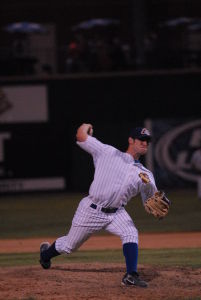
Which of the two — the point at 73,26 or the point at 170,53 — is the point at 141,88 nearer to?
the point at 170,53

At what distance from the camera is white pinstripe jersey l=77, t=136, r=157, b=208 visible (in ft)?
28.8

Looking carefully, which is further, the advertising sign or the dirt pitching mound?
the advertising sign

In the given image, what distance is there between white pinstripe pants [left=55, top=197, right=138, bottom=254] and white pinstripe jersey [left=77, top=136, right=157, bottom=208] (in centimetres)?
13

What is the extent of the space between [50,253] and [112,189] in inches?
51.3

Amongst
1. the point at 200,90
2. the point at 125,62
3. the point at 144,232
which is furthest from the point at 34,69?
the point at 144,232

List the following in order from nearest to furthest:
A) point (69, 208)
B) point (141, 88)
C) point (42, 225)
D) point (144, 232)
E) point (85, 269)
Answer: point (85, 269), point (144, 232), point (42, 225), point (69, 208), point (141, 88)

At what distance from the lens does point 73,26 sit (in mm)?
29031

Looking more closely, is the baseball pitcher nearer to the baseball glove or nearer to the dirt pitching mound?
the baseball glove

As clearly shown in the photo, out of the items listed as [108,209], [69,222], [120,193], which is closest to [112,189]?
[120,193]

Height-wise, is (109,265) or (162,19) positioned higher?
(162,19)

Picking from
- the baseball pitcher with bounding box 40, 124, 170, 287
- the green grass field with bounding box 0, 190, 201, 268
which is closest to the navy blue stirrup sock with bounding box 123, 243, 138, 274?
the baseball pitcher with bounding box 40, 124, 170, 287

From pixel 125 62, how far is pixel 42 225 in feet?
24.4

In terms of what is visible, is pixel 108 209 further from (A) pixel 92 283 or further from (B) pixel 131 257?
(A) pixel 92 283

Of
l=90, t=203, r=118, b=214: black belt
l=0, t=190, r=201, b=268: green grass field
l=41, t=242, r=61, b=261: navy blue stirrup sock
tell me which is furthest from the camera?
l=0, t=190, r=201, b=268: green grass field
